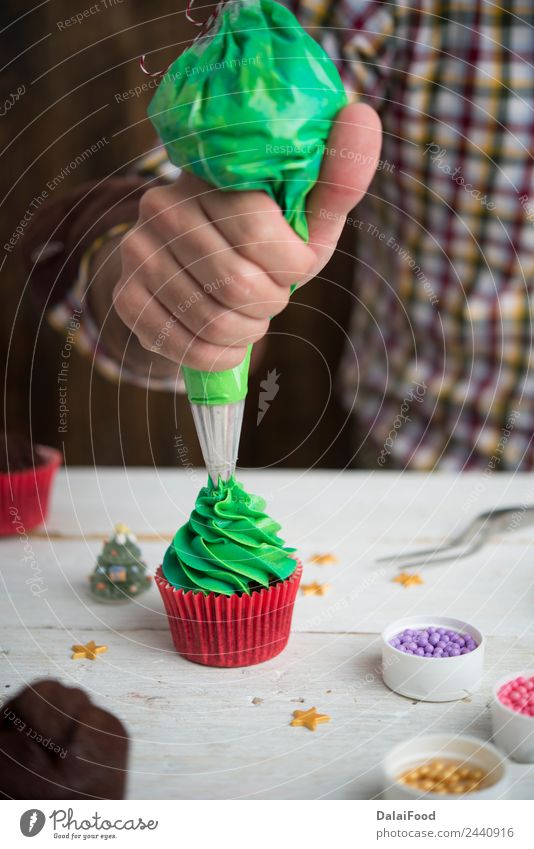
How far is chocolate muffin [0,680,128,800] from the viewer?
0.49 m

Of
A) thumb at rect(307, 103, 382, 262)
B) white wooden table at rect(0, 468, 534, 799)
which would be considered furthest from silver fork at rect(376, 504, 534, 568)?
thumb at rect(307, 103, 382, 262)

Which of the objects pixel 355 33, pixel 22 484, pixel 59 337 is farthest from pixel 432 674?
pixel 59 337

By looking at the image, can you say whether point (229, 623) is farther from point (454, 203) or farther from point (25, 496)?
point (454, 203)

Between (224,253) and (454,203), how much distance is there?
0.68m

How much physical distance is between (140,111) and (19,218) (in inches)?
11.1

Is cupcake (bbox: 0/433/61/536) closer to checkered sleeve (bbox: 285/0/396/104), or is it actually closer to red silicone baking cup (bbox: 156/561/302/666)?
red silicone baking cup (bbox: 156/561/302/666)

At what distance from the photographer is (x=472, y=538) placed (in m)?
0.86

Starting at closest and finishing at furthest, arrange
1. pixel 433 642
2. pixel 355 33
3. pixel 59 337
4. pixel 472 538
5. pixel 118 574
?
Answer: pixel 433 642
pixel 118 574
pixel 472 538
pixel 355 33
pixel 59 337

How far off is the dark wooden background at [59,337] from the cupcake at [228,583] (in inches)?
29.3

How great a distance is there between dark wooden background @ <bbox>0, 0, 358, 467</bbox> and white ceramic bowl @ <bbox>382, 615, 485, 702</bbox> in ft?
2.73

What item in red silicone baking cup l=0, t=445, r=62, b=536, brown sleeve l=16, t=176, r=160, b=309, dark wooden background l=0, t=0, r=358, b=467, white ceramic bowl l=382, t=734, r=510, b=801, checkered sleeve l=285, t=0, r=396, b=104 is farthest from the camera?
dark wooden background l=0, t=0, r=358, b=467
